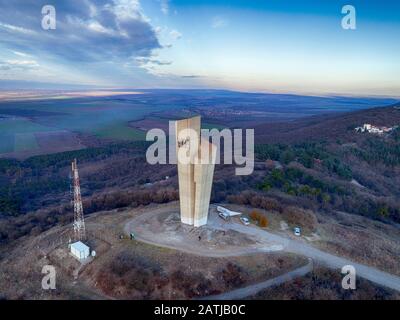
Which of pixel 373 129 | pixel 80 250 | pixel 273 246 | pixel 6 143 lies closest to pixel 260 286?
pixel 273 246

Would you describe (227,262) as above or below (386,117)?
below

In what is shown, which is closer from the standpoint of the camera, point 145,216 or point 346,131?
point 145,216

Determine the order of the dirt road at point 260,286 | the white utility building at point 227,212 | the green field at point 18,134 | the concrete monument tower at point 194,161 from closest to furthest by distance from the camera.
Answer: the dirt road at point 260,286, the concrete monument tower at point 194,161, the white utility building at point 227,212, the green field at point 18,134

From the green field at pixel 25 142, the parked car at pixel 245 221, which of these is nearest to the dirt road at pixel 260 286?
the parked car at pixel 245 221

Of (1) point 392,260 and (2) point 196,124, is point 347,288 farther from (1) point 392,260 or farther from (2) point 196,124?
(2) point 196,124

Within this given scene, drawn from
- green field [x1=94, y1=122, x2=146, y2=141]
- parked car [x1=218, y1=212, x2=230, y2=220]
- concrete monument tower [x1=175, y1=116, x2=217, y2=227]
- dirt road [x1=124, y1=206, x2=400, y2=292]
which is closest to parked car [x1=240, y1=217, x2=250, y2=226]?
dirt road [x1=124, y1=206, x2=400, y2=292]

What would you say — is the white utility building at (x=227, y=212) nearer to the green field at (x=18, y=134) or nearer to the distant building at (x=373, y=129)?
the distant building at (x=373, y=129)
